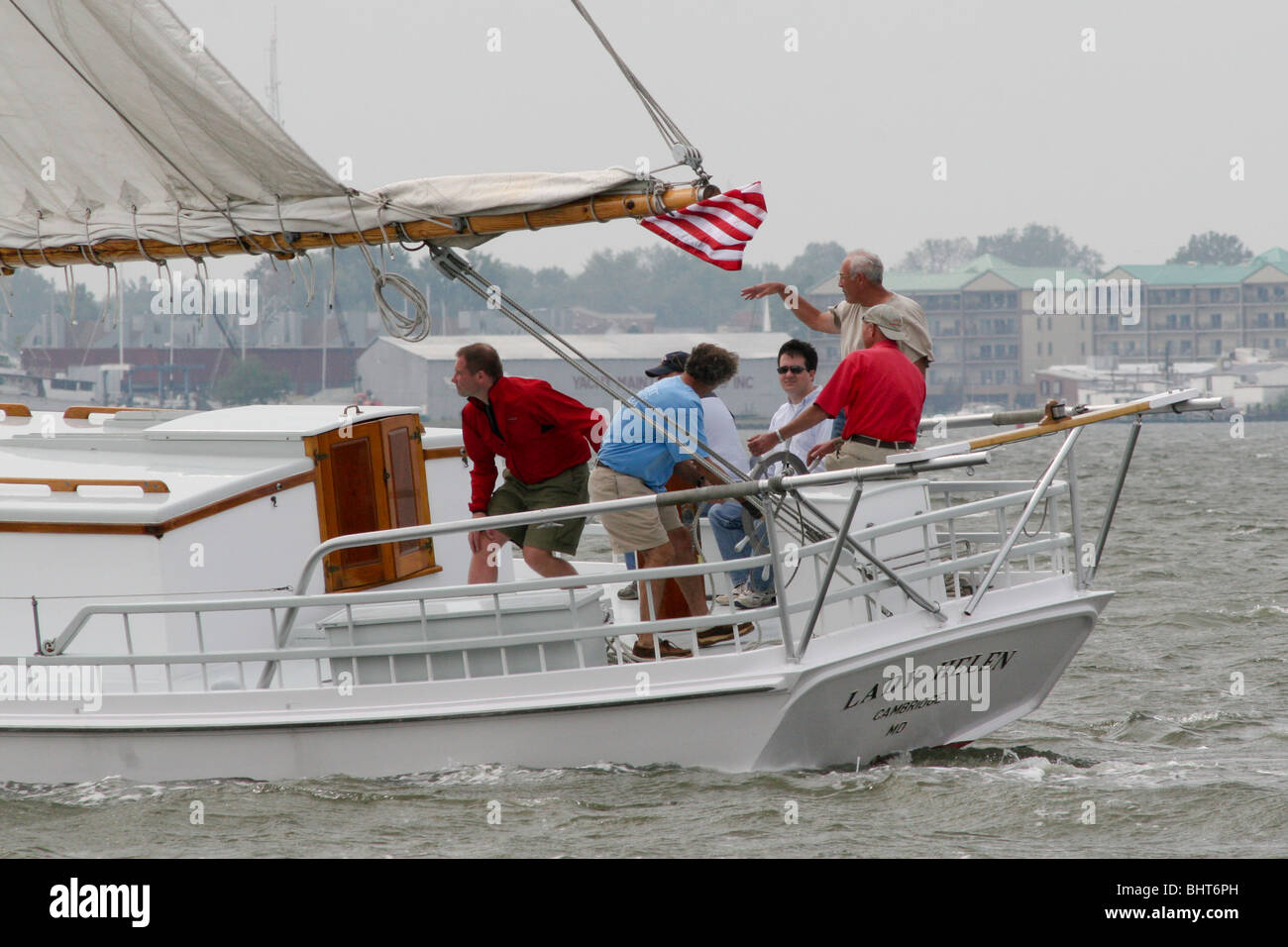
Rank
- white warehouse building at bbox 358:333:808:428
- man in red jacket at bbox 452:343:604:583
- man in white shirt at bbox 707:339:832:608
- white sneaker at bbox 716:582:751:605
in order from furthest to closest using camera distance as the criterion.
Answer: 1. white warehouse building at bbox 358:333:808:428
2. white sneaker at bbox 716:582:751:605
3. man in white shirt at bbox 707:339:832:608
4. man in red jacket at bbox 452:343:604:583

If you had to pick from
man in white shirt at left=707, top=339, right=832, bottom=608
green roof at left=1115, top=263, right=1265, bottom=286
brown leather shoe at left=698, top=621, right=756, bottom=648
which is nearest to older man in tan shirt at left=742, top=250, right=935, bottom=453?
man in white shirt at left=707, top=339, right=832, bottom=608

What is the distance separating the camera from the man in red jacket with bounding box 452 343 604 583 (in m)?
7.88

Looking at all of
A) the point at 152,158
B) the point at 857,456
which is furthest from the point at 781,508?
the point at 152,158

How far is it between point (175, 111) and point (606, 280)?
135240 millimetres

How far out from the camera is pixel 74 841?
692 centimetres

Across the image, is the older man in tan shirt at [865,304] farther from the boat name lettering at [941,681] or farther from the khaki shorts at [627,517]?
the boat name lettering at [941,681]

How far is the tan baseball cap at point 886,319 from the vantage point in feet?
25.6

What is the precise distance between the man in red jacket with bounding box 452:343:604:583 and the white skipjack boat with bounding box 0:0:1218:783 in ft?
1.00

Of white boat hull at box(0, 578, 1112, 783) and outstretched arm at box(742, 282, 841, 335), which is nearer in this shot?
white boat hull at box(0, 578, 1112, 783)

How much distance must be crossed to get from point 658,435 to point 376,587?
6.78ft

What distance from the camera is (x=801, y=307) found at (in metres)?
8.59

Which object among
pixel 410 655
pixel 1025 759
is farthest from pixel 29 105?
pixel 1025 759

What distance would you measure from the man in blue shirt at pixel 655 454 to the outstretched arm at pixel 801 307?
28.9 inches

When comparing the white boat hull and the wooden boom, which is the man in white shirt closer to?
the white boat hull
